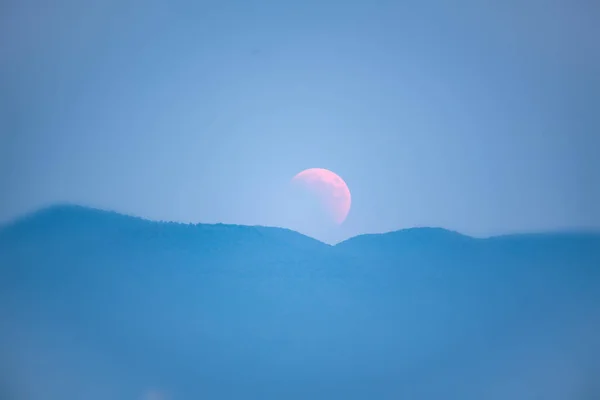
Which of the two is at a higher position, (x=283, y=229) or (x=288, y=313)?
(x=283, y=229)

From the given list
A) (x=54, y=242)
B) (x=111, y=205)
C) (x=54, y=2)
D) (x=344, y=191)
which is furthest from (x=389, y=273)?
(x=54, y=2)

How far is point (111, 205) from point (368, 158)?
125 cm

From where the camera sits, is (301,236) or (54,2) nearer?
(301,236)

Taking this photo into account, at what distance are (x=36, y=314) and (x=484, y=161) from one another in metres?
2.23

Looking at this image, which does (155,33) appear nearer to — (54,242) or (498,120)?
(54,242)

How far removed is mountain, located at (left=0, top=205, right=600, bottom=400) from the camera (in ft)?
6.89

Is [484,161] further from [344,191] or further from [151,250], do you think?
[151,250]

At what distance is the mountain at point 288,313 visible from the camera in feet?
6.89

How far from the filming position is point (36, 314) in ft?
7.12

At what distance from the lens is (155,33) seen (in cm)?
229

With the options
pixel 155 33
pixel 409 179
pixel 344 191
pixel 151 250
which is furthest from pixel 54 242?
pixel 409 179

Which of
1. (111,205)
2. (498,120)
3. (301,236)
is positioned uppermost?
(498,120)

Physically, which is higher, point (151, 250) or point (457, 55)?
point (457, 55)

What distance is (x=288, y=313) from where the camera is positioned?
7.04ft
